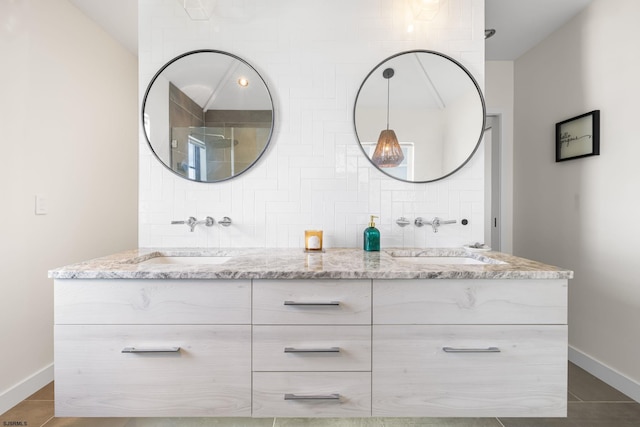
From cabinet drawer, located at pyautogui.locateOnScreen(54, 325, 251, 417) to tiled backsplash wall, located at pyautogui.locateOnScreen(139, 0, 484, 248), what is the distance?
29.7 inches

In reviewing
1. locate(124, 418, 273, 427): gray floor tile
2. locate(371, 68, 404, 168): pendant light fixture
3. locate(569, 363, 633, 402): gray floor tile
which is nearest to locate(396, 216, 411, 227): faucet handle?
locate(371, 68, 404, 168): pendant light fixture

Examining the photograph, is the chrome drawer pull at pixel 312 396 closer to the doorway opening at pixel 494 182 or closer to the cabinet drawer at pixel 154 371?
the cabinet drawer at pixel 154 371

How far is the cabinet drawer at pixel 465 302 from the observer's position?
1274 millimetres

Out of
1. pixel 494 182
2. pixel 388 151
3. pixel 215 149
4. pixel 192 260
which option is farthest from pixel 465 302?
pixel 494 182

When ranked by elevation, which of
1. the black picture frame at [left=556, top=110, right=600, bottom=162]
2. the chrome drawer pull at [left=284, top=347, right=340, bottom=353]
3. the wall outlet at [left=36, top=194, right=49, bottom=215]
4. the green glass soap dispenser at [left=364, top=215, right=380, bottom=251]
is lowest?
the chrome drawer pull at [left=284, top=347, right=340, bottom=353]

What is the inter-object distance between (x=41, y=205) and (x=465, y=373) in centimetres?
256

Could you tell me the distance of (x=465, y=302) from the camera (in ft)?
4.20

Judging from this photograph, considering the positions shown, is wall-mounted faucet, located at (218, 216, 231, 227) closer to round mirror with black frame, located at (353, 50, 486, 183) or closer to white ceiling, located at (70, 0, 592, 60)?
round mirror with black frame, located at (353, 50, 486, 183)

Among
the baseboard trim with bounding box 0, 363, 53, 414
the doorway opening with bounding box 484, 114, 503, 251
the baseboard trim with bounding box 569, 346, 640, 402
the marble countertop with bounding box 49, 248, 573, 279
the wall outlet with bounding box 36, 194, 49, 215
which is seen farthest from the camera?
the doorway opening with bounding box 484, 114, 503, 251

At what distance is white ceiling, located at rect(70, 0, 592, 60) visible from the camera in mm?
2171

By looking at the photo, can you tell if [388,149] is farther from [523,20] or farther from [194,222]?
[523,20]

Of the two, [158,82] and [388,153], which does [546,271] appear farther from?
[158,82]

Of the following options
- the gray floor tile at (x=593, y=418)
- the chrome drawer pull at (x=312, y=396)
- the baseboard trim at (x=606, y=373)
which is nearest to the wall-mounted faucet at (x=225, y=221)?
the chrome drawer pull at (x=312, y=396)

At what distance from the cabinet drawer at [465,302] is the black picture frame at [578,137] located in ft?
4.61
